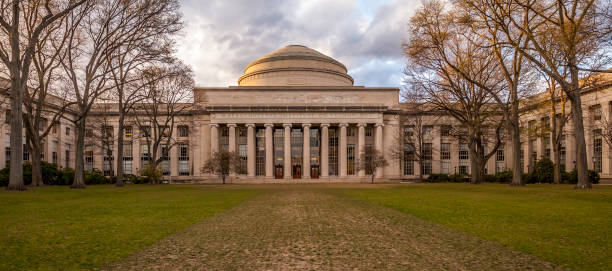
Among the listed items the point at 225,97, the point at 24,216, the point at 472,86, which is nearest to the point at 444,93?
the point at 472,86

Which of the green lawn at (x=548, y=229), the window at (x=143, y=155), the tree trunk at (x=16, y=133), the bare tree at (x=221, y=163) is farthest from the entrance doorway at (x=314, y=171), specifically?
the green lawn at (x=548, y=229)

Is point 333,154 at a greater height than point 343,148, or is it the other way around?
point 343,148

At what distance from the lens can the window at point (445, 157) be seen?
6919 cm

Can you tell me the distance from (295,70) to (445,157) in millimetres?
30797

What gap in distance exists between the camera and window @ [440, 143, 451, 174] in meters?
69.2

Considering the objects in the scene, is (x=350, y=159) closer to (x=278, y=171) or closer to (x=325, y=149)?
(x=325, y=149)

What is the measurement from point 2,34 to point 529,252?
33.1 meters

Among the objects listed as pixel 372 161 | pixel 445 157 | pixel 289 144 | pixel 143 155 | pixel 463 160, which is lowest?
pixel 463 160

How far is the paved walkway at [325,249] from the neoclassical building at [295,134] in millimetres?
48615

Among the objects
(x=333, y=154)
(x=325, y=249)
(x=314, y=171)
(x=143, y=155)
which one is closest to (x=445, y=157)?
(x=333, y=154)

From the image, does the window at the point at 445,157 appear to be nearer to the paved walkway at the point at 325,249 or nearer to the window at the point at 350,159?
the window at the point at 350,159

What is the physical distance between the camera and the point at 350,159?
66000 millimetres

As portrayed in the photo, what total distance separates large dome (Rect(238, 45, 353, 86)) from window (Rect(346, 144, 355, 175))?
13.4 m

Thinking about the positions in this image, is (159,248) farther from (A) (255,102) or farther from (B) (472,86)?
(A) (255,102)
